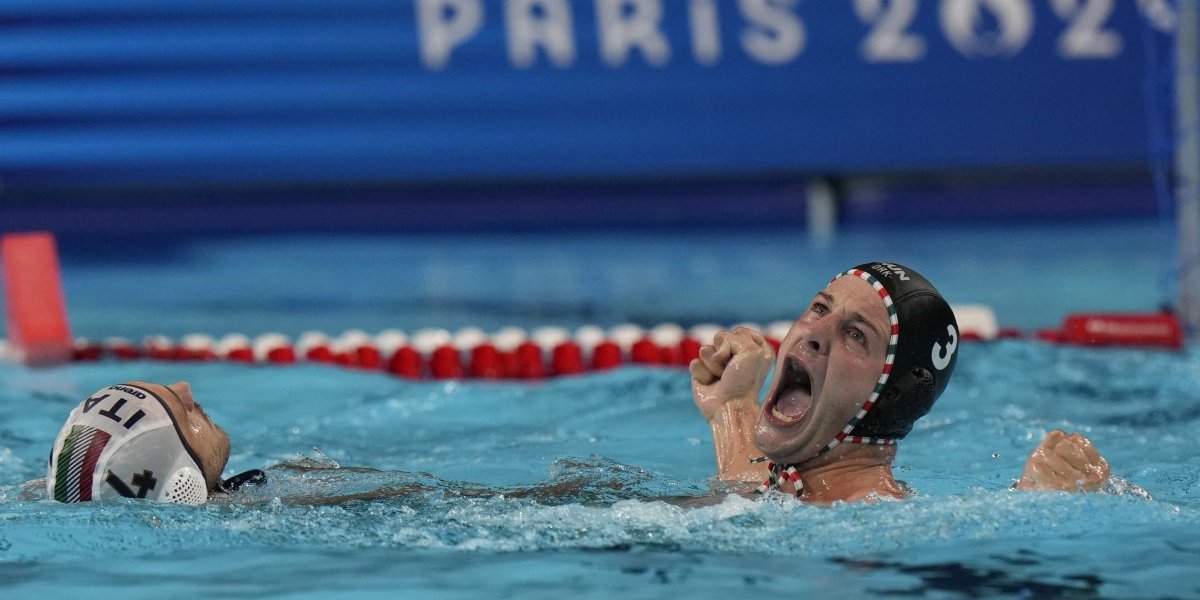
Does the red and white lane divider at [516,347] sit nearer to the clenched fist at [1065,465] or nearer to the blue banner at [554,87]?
the clenched fist at [1065,465]

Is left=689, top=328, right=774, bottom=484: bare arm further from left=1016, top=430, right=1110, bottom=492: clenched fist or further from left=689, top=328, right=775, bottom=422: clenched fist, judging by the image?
left=1016, top=430, right=1110, bottom=492: clenched fist

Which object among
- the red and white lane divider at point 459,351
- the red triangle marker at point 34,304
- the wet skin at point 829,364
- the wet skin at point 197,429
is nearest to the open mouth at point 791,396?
the wet skin at point 829,364

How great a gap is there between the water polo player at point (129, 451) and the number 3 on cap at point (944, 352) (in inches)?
53.0

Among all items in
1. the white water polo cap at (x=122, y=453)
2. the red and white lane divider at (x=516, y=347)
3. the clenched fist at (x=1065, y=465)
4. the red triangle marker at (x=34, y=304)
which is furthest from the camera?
the red triangle marker at (x=34, y=304)

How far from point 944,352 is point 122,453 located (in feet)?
4.77

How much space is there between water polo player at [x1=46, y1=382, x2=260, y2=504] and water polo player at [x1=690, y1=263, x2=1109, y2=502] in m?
1.05

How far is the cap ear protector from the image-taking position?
262 cm

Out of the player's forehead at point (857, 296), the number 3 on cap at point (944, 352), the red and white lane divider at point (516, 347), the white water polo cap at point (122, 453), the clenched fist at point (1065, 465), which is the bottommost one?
the red and white lane divider at point (516, 347)

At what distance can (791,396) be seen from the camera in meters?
2.73

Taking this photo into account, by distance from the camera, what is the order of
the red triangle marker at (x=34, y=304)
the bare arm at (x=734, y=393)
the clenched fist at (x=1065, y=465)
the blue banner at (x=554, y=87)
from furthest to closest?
the blue banner at (x=554, y=87)
the red triangle marker at (x=34, y=304)
the bare arm at (x=734, y=393)
the clenched fist at (x=1065, y=465)

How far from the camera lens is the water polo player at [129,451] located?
281cm

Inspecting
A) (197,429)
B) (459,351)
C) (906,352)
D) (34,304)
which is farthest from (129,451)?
(34,304)

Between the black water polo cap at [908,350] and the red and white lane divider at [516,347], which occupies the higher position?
the black water polo cap at [908,350]

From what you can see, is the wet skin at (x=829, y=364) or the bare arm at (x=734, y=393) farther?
the bare arm at (x=734, y=393)
